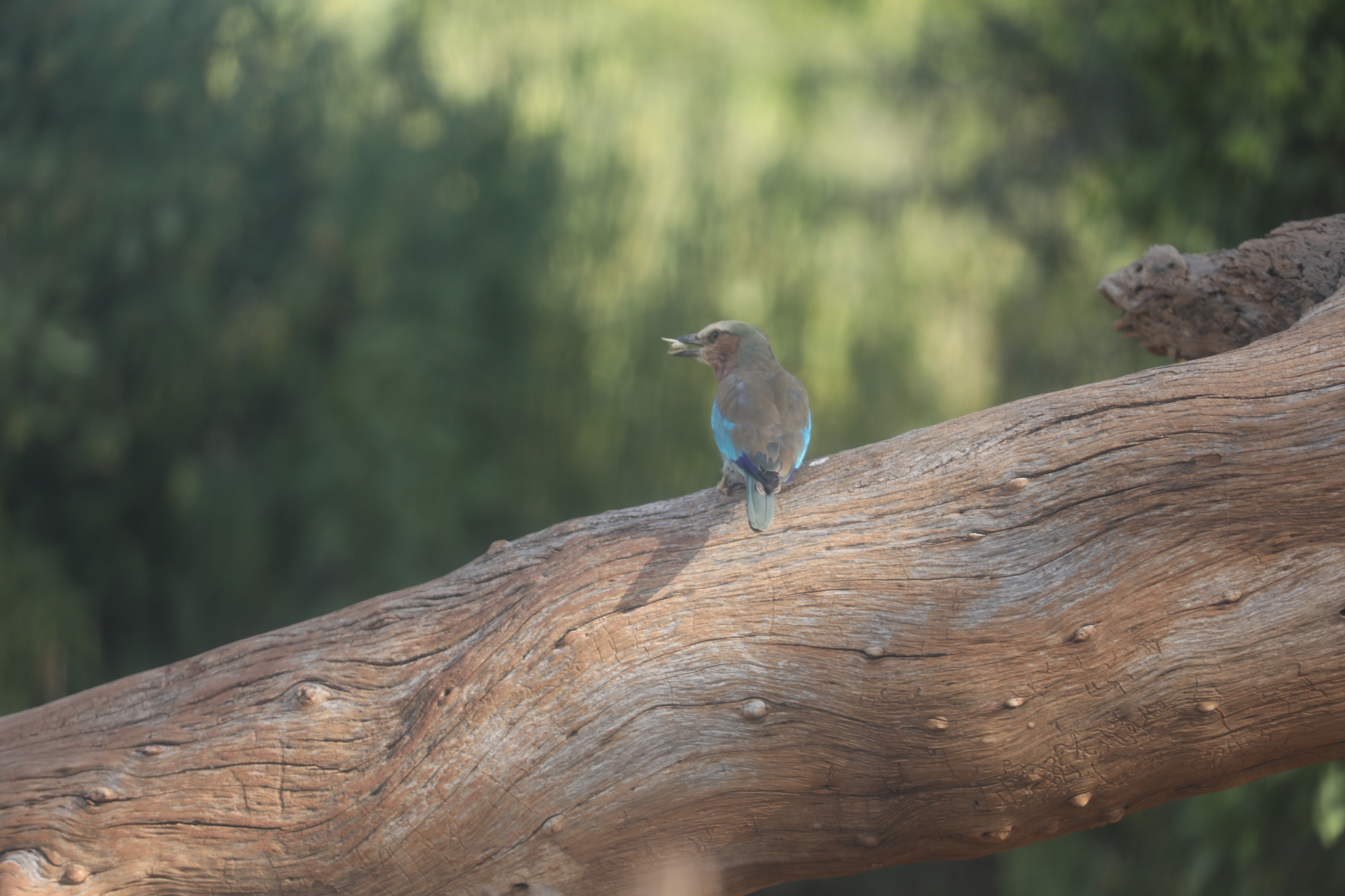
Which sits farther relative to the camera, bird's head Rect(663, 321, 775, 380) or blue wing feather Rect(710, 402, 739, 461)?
bird's head Rect(663, 321, 775, 380)

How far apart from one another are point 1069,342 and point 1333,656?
4858 mm

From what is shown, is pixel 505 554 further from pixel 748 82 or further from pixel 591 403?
pixel 748 82

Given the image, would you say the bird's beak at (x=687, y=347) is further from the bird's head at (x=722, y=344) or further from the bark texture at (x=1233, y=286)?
the bark texture at (x=1233, y=286)

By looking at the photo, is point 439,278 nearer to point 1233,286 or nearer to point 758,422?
point 758,422

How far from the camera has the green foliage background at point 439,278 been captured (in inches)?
219

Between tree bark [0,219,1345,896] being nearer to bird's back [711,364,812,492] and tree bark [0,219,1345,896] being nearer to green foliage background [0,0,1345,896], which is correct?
bird's back [711,364,812,492]

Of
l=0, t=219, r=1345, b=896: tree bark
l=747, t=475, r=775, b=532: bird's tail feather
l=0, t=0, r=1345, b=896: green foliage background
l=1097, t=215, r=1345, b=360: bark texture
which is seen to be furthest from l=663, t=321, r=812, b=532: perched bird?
l=0, t=0, r=1345, b=896: green foliage background

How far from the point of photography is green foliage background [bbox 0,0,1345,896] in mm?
5566

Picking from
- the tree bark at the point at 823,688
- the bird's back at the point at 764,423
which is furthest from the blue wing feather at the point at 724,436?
the tree bark at the point at 823,688

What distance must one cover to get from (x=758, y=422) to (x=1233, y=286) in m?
1.33

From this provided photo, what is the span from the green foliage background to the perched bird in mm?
2923

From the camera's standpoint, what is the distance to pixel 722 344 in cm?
297

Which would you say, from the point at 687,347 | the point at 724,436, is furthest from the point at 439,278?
the point at 724,436

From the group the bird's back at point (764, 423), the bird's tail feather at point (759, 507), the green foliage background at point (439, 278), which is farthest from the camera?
the green foliage background at point (439, 278)
